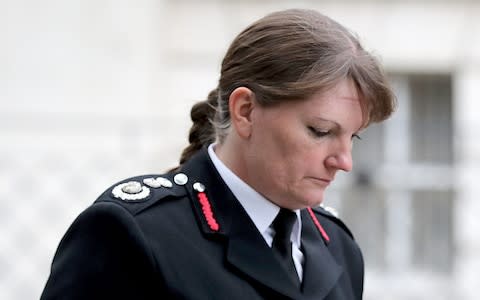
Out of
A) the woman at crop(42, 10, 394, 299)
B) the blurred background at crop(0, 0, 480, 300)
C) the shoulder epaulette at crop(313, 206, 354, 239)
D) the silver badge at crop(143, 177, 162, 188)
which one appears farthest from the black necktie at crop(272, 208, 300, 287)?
the blurred background at crop(0, 0, 480, 300)

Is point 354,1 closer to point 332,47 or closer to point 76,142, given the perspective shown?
point 76,142

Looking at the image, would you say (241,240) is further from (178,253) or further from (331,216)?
Result: (331,216)

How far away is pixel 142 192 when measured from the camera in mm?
1869

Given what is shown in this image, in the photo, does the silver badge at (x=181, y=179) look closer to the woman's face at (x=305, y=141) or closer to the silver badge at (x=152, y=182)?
the silver badge at (x=152, y=182)

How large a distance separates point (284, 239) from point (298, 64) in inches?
12.9

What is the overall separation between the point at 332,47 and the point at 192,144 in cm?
41

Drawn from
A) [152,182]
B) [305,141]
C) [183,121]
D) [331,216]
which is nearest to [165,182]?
[152,182]

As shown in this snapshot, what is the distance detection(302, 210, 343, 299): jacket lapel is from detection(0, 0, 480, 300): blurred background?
2.85 m

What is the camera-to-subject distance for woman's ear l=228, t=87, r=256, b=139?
185 cm

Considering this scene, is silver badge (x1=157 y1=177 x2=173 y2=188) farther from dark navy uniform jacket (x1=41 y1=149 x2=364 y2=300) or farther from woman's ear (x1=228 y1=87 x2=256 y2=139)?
woman's ear (x1=228 y1=87 x2=256 y2=139)

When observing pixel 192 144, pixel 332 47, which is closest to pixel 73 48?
pixel 192 144

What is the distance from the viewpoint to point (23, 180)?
492 centimetres

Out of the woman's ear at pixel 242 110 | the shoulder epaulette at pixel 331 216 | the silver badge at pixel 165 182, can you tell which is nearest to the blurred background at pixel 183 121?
the shoulder epaulette at pixel 331 216

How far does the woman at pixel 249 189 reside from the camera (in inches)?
69.9
